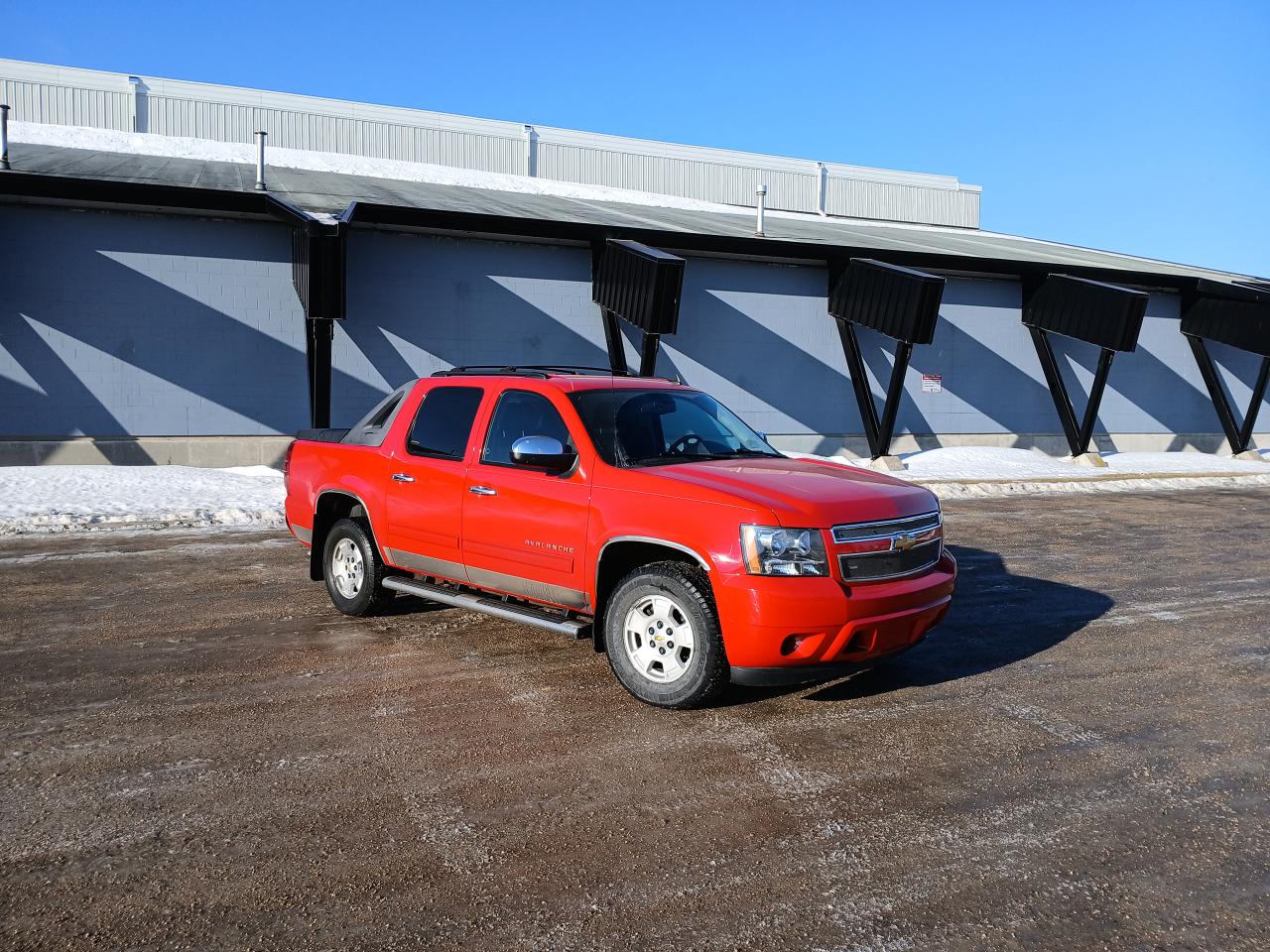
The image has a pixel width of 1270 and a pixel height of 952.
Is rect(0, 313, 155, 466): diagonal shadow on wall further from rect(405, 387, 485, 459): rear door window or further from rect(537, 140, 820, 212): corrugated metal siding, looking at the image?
rect(537, 140, 820, 212): corrugated metal siding

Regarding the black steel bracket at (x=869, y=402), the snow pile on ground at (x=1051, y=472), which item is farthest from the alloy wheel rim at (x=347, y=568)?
the black steel bracket at (x=869, y=402)

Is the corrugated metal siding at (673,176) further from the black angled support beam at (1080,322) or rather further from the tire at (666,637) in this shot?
the tire at (666,637)

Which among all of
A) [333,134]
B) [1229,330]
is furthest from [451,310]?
[1229,330]

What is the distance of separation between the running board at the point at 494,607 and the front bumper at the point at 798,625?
3.43 ft

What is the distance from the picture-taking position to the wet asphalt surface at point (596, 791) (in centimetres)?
330

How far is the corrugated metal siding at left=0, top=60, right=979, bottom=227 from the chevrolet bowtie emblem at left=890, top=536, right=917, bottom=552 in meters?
30.0

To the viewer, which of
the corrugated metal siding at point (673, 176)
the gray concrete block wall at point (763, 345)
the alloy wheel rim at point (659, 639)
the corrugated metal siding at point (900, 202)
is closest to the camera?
the alloy wheel rim at point (659, 639)

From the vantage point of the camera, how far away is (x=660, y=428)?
629 cm

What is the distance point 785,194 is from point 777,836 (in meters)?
34.7

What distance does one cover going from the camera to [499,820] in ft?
13.2

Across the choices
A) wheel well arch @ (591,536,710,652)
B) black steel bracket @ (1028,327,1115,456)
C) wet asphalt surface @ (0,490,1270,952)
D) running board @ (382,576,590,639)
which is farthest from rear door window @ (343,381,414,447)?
black steel bracket @ (1028,327,1115,456)

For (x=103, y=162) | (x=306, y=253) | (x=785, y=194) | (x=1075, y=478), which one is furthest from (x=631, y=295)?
(x=785, y=194)

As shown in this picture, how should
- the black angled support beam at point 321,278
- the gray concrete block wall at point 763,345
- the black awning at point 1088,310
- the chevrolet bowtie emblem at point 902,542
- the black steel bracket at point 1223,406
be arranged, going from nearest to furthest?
the chevrolet bowtie emblem at point 902,542
the black angled support beam at point 321,278
the gray concrete block wall at point 763,345
the black awning at point 1088,310
the black steel bracket at point 1223,406

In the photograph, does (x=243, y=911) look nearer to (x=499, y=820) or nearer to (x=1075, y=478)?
(x=499, y=820)
